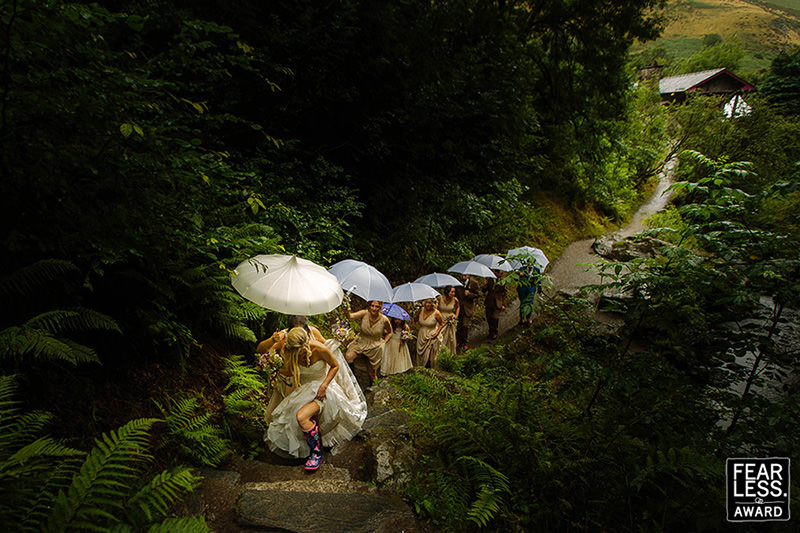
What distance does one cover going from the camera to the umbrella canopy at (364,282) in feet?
20.4

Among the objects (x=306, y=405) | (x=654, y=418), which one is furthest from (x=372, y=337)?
(x=654, y=418)

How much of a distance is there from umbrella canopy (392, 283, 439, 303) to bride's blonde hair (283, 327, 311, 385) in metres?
2.98

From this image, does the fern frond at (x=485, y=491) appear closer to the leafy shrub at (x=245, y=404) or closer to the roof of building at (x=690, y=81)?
the leafy shrub at (x=245, y=404)

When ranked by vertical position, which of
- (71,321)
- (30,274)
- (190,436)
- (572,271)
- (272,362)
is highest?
(572,271)

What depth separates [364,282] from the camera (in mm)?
6352

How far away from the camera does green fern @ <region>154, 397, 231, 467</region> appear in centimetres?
329

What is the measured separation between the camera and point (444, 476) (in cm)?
316

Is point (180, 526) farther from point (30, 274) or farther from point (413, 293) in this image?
point (413, 293)

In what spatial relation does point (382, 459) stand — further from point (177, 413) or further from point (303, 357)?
point (177, 413)

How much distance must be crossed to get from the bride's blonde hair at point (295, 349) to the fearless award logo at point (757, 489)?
4.02 m

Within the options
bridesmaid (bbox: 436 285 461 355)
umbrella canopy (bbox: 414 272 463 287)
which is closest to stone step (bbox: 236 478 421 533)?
A: umbrella canopy (bbox: 414 272 463 287)

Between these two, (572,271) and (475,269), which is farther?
(572,271)

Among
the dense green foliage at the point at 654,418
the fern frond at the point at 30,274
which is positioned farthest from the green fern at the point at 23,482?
the dense green foliage at the point at 654,418

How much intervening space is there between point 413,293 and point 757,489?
5161 millimetres
